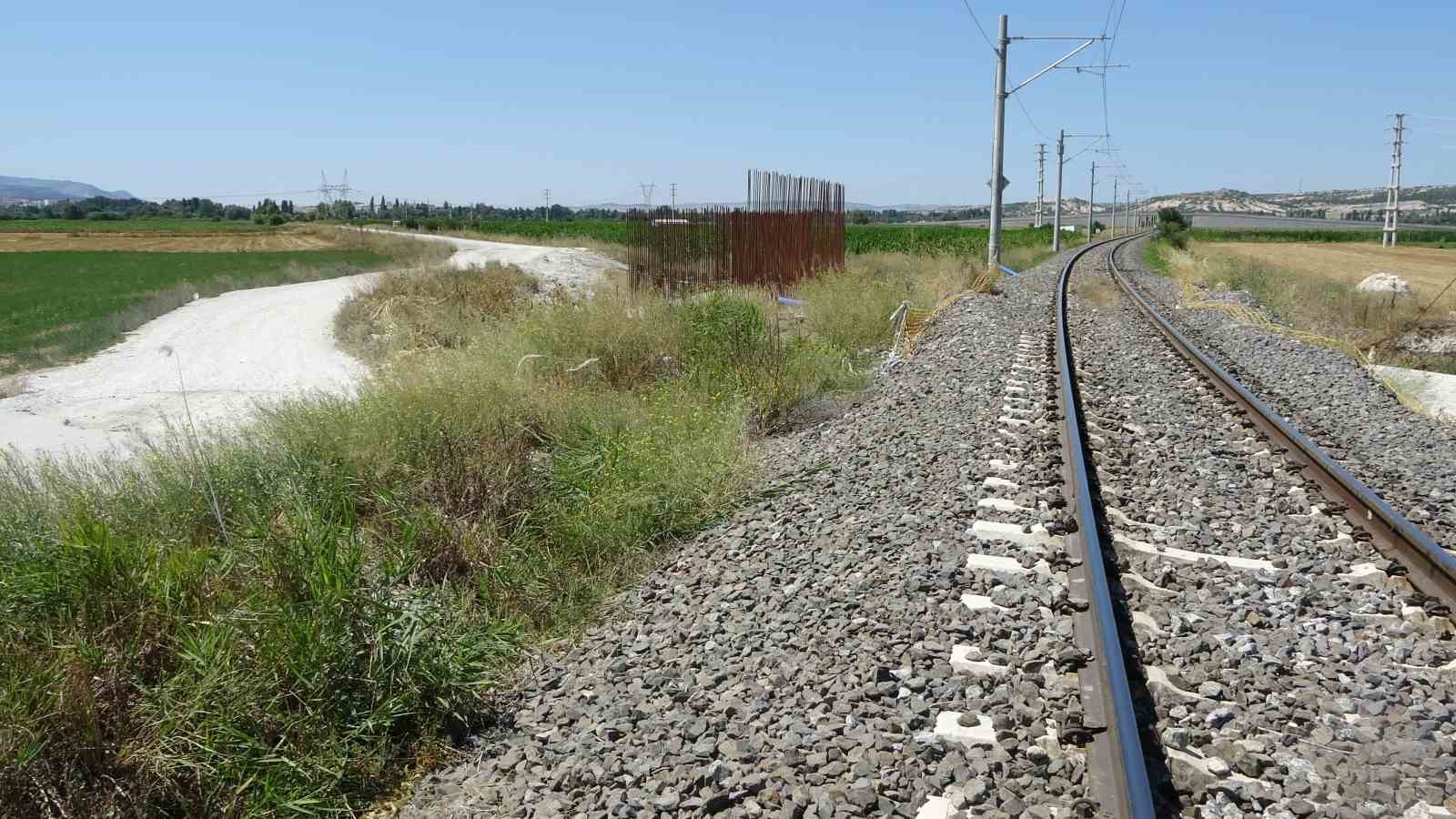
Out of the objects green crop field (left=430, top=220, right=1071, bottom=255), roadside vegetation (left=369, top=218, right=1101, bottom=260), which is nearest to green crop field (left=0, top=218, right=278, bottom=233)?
roadside vegetation (left=369, top=218, right=1101, bottom=260)

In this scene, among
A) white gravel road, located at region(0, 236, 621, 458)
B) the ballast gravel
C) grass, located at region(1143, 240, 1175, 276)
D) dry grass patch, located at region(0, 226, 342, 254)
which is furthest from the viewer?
dry grass patch, located at region(0, 226, 342, 254)

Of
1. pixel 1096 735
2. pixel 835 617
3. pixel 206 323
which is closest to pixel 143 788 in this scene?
pixel 835 617

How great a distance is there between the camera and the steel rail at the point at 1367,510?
5.19m

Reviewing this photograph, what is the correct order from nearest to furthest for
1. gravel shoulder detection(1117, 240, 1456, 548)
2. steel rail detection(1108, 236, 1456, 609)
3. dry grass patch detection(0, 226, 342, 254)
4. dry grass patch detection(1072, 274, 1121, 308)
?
steel rail detection(1108, 236, 1456, 609)
gravel shoulder detection(1117, 240, 1456, 548)
dry grass patch detection(1072, 274, 1121, 308)
dry grass patch detection(0, 226, 342, 254)

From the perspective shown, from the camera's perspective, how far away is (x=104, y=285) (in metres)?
40.3

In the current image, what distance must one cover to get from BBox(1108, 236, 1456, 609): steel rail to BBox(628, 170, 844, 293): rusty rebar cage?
11531 mm

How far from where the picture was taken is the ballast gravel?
3607 mm

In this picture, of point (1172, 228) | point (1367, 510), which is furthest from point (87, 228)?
point (1367, 510)

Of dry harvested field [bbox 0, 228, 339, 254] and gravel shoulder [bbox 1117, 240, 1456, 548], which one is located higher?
dry harvested field [bbox 0, 228, 339, 254]

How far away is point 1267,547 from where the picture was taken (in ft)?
19.3

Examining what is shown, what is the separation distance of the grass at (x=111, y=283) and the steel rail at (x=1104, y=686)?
1852 cm

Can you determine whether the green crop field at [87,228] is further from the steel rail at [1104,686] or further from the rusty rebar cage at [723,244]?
Answer: the steel rail at [1104,686]

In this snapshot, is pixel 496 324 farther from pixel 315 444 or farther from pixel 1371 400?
pixel 1371 400

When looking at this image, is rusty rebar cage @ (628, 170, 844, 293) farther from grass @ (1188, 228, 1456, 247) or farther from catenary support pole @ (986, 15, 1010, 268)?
grass @ (1188, 228, 1456, 247)
